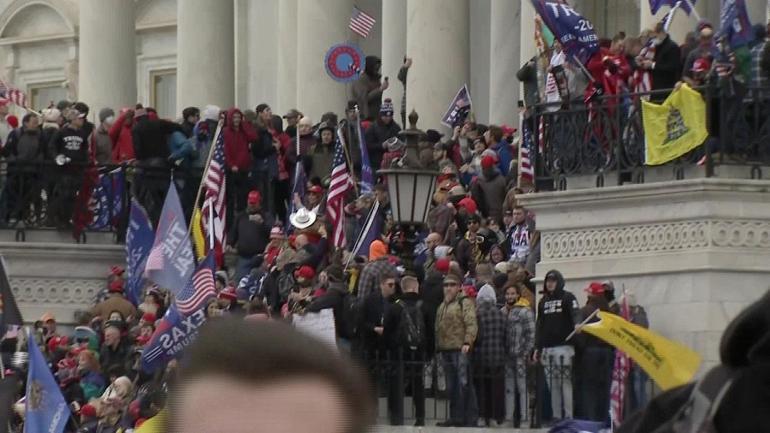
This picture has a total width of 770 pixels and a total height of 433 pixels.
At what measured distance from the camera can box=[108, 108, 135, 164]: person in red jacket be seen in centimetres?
3497

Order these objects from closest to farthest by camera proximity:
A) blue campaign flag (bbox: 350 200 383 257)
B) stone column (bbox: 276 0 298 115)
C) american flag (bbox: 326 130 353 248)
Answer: blue campaign flag (bbox: 350 200 383 257)
american flag (bbox: 326 130 353 248)
stone column (bbox: 276 0 298 115)

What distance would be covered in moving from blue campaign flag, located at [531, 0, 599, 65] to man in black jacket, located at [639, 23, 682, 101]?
3.97 ft

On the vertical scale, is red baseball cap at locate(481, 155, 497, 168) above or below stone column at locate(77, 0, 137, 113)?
below

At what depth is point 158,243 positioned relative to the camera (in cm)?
3238

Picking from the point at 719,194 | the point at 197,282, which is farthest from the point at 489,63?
the point at 719,194

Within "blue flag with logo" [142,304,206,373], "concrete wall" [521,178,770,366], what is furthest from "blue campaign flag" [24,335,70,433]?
"concrete wall" [521,178,770,366]

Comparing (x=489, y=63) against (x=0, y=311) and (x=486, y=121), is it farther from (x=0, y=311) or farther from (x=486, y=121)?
(x=0, y=311)

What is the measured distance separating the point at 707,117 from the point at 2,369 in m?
7.95

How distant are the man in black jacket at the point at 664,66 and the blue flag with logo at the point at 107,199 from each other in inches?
428

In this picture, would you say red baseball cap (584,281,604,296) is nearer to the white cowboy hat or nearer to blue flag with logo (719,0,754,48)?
blue flag with logo (719,0,754,48)

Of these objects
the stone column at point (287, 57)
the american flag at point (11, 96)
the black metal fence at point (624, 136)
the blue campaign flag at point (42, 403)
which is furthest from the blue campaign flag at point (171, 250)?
the stone column at point (287, 57)

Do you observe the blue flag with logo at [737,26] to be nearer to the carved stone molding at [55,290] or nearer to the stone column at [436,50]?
the carved stone molding at [55,290]

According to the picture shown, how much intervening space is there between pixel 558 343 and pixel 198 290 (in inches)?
255

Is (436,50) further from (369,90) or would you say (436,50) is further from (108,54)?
(108,54)
